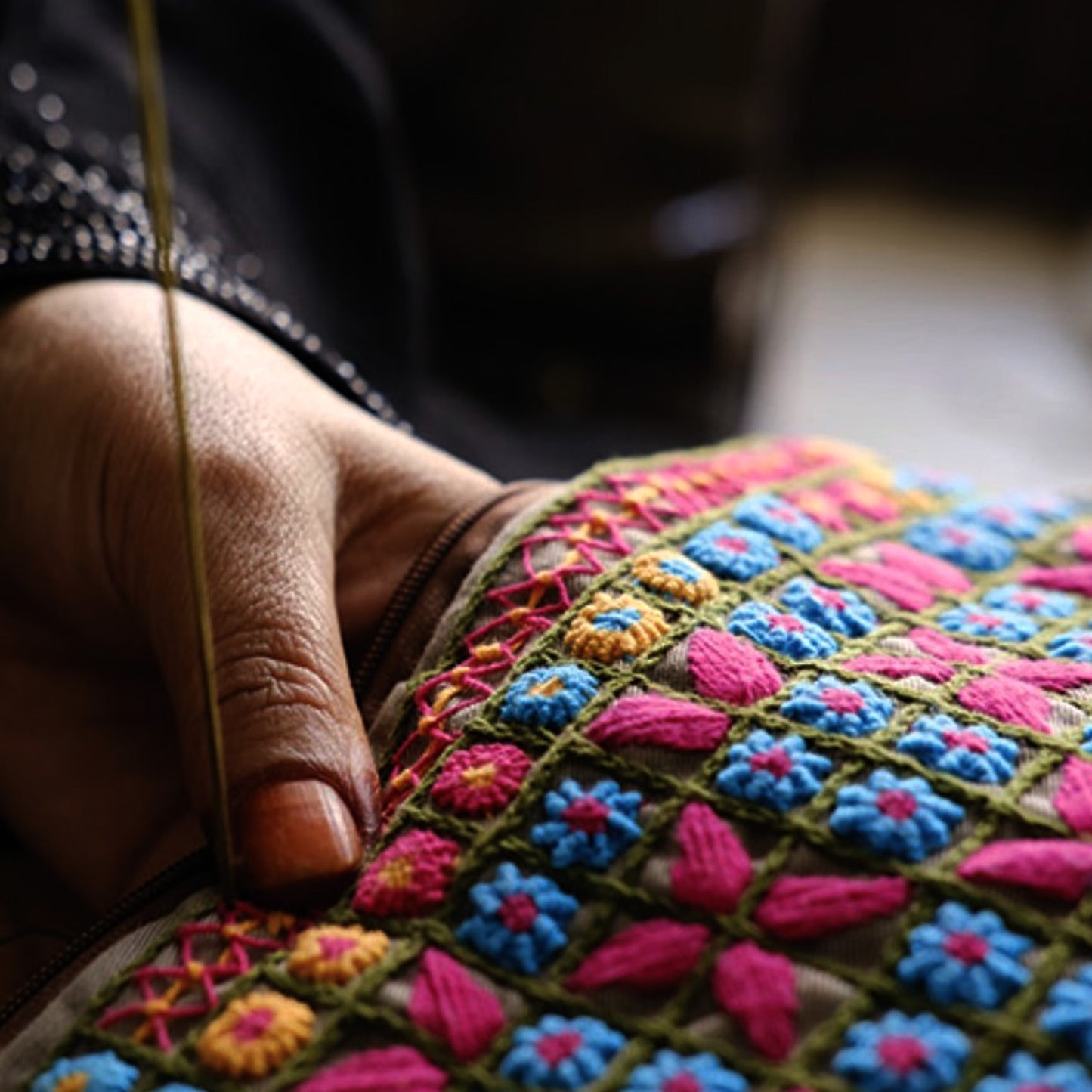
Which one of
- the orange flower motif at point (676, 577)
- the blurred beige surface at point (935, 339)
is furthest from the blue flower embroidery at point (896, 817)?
the blurred beige surface at point (935, 339)

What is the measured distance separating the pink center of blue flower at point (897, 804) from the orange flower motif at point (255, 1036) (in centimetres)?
17

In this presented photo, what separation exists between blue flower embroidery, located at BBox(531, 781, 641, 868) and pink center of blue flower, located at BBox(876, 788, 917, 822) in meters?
0.07

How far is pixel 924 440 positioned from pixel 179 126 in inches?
42.5

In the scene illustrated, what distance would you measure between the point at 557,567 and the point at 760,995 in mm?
179

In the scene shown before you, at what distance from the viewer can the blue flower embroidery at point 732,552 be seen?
51cm

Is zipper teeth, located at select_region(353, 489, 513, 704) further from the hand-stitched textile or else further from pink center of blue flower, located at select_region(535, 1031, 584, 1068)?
pink center of blue flower, located at select_region(535, 1031, 584, 1068)

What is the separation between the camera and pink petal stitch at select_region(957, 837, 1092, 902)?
0.38 meters

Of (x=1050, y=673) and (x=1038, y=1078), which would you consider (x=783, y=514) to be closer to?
(x=1050, y=673)

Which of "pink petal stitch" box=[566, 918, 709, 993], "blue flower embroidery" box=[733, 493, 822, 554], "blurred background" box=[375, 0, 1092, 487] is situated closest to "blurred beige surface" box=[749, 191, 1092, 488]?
"blurred background" box=[375, 0, 1092, 487]

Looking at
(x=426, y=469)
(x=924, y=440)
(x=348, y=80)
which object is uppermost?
(x=348, y=80)

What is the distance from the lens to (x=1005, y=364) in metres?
1.88

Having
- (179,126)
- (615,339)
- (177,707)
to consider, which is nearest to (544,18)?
(615,339)

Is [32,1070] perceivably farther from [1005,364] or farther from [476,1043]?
[1005,364]

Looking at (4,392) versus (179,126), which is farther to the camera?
(179,126)
